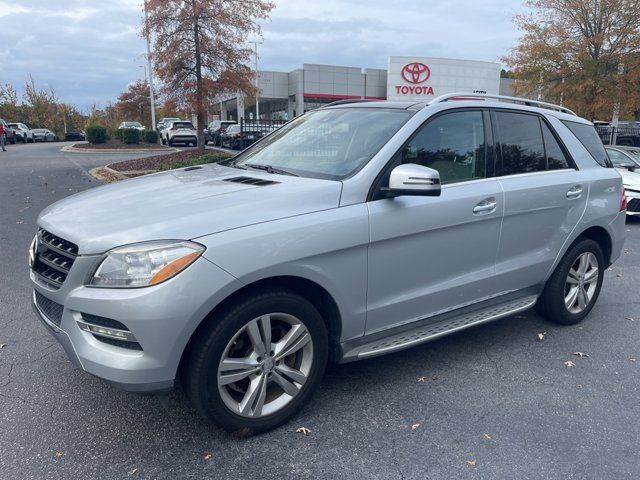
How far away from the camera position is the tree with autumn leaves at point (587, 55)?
15516 millimetres

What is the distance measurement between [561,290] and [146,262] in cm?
343

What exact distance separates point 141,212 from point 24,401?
4.89ft

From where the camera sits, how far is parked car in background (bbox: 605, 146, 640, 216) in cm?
968

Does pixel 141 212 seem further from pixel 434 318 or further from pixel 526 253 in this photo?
pixel 526 253

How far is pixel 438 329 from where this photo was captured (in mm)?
3641

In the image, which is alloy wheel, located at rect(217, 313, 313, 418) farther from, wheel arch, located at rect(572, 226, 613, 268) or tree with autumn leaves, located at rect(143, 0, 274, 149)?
tree with autumn leaves, located at rect(143, 0, 274, 149)

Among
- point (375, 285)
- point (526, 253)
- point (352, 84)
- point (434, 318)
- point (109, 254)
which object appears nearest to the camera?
point (109, 254)

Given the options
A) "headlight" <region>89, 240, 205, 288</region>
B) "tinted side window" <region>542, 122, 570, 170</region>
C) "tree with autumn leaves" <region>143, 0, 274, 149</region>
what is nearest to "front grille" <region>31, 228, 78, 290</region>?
"headlight" <region>89, 240, 205, 288</region>

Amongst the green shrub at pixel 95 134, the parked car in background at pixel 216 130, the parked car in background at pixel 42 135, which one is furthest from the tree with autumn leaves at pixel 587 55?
the parked car in background at pixel 42 135

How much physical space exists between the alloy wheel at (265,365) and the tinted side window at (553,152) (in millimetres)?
2598

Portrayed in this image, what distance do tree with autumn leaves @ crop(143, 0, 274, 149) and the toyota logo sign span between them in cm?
2790

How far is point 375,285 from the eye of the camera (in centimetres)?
322

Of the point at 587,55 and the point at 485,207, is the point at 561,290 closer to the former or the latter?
the point at 485,207

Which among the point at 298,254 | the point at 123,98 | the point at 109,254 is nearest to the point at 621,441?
the point at 298,254
